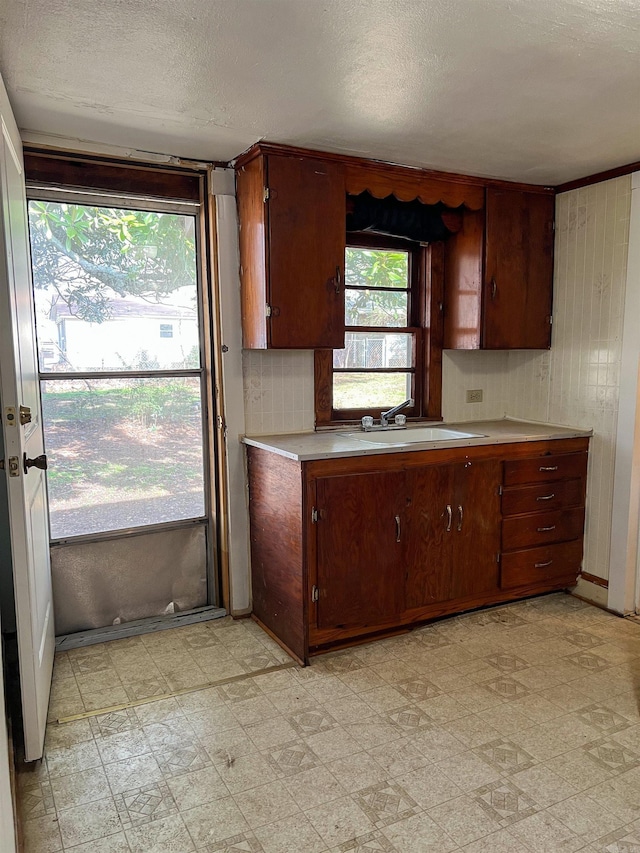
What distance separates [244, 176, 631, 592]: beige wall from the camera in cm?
321

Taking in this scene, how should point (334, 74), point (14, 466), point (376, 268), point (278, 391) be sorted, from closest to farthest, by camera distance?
point (14, 466) < point (334, 74) < point (278, 391) < point (376, 268)

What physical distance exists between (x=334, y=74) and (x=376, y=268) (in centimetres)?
150

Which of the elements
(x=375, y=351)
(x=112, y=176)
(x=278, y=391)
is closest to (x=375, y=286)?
(x=375, y=351)

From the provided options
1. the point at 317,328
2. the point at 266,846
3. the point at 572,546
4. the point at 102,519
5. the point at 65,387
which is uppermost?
the point at 317,328

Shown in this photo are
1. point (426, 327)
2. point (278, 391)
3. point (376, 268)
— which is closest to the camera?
point (278, 391)

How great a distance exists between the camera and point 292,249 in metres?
2.85

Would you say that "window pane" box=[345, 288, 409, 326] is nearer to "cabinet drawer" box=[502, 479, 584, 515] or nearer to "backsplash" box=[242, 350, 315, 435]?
"backsplash" box=[242, 350, 315, 435]

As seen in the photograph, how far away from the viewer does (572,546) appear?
346 centimetres

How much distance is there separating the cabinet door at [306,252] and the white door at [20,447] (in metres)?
1.05

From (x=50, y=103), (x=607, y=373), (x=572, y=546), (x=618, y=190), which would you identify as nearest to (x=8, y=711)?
(x=50, y=103)

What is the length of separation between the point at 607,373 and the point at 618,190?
931 mm

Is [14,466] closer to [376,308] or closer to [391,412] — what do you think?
[391,412]

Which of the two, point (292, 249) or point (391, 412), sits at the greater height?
point (292, 249)

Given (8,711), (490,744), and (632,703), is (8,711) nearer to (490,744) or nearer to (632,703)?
(490,744)
